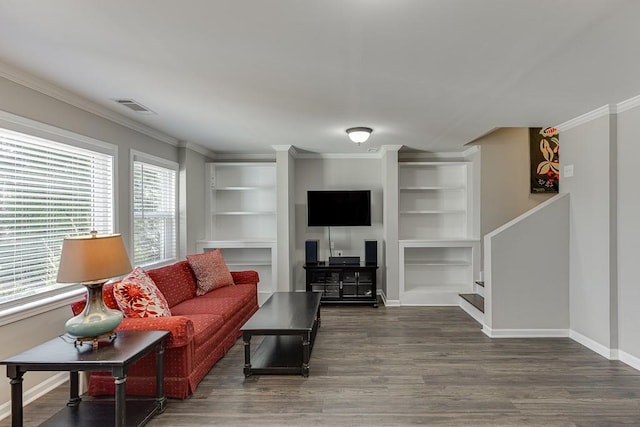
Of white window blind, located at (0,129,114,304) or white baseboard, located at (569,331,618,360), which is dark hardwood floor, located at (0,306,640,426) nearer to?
white baseboard, located at (569,331,618,360)

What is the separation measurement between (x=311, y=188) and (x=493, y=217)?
2.85m

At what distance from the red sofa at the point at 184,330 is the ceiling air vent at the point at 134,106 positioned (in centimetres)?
159

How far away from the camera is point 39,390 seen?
9.11 feet

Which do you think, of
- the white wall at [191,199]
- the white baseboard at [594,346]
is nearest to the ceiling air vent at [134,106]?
the white wall at [191,199]

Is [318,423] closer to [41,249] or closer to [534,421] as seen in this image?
[534,421]

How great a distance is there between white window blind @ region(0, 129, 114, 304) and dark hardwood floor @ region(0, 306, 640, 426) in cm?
95

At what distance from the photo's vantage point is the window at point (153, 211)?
4156mm

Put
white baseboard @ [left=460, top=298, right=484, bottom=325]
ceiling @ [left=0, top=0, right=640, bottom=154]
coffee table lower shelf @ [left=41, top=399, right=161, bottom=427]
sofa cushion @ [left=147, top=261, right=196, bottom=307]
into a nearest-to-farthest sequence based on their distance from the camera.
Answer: ceiling @ [left=0, top=0, right=640, bottom=154] → coffee table lower shelf @ [left=41, top=399, right=161, bottom=427] → sofa cushion @ [left=147, top=261, right=196, bottom=307] → white baseboard @ [left=460, top=298, right=484, bottom=325]

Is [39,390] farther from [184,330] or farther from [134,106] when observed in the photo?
[134,106]

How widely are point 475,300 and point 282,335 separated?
305 centimetres

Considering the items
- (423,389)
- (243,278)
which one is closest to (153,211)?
(243,278)

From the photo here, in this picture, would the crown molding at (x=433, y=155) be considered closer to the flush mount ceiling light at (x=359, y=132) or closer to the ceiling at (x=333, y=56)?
the flush mount ceiling light at (x=359, y=132)

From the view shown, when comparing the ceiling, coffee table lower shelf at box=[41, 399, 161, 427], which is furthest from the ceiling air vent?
coffee table lower shelf at box=[41, 399, 161, 427]

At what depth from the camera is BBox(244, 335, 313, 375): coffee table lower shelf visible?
3.13 metres
